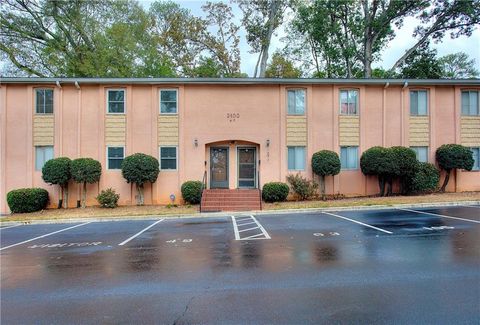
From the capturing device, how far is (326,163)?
15.1 m

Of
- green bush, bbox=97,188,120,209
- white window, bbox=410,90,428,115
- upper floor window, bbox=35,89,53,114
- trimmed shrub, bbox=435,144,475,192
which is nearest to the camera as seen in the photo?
green bush, bbox=97,188,120,209

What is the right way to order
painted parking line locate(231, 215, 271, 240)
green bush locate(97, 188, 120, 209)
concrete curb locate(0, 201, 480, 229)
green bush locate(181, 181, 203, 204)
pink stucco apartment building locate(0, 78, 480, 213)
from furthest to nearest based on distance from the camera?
pink stucco apartment building locate(0, 78, 480, 213), green bush locate(181, 181, 203, 204), green bush locate(97, 188, 120, 209), concrete curb locate(0, 201, 480, 229), painted parking line locate(231, 215, 271, 240)

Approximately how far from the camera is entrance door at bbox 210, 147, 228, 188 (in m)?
16.3

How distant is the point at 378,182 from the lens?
16.3 meters

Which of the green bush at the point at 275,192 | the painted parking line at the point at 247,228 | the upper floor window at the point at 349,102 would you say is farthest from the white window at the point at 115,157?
the upper floor window at the point at 349,102

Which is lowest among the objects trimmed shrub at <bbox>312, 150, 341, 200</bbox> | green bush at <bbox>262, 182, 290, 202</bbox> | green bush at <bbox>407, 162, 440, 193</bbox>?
green bush at <bbox>262, 182, 290, 202</bbox>

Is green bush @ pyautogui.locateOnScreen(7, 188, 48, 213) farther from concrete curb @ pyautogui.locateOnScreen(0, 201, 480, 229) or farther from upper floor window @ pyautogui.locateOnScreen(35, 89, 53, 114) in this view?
upper floor window @ pyautogui.locateOnScreen(35, 89, 53, 114)

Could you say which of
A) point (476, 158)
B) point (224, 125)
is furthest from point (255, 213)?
point (476, 158)

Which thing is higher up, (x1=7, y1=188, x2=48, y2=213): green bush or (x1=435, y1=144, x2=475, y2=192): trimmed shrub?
(x1=435, y1=144, x2=475, y2=192): trimmed shrub

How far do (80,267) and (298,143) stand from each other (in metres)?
12.8

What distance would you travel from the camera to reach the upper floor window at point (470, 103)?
54.7 ft

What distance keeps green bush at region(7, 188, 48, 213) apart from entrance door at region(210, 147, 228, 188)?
28.7 feet

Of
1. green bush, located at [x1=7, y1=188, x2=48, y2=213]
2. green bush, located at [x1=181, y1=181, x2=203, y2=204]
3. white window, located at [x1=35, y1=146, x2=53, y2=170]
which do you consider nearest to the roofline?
white window, located at [x1=35, y1=146, x2=53, y2=170]

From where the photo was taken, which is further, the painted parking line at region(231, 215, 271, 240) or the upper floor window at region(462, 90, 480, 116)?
the upper floor window at region(462, 90, 480, 116)
